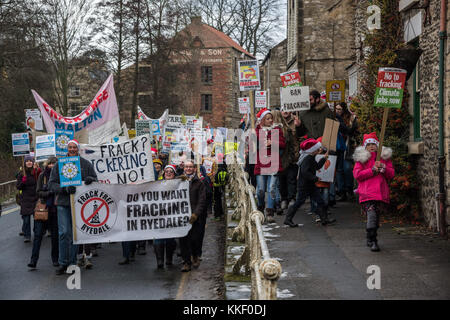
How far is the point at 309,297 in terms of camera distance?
7.00m

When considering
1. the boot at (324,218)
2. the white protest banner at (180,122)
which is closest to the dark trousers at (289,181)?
the boot at (324,218)

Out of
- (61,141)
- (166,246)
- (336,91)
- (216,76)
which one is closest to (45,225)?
(61,141)

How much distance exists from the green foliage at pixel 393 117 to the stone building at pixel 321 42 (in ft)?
52.9

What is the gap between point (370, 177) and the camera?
30.7ft

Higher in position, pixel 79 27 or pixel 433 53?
pixel 79 27

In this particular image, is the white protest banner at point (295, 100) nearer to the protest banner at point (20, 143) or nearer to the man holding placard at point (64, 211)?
the man holding placard at point (64, 211)

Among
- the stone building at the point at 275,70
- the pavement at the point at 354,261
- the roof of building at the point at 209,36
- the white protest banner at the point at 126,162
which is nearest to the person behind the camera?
the pavement at the point at 354,261

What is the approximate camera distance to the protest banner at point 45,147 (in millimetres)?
13359

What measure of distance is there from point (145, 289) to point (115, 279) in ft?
3.14

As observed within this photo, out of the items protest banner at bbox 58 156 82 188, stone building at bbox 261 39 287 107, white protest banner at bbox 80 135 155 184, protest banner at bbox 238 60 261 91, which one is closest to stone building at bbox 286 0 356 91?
stone building at bbox 261 39 287 107

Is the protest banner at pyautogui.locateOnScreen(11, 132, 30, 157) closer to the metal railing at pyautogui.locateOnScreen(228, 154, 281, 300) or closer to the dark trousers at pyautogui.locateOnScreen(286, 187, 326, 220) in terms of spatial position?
the metal railing at pyautogui.locateOnScreen(228, 154, 281, 300)

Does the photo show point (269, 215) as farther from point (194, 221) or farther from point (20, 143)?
point (20, 143)
